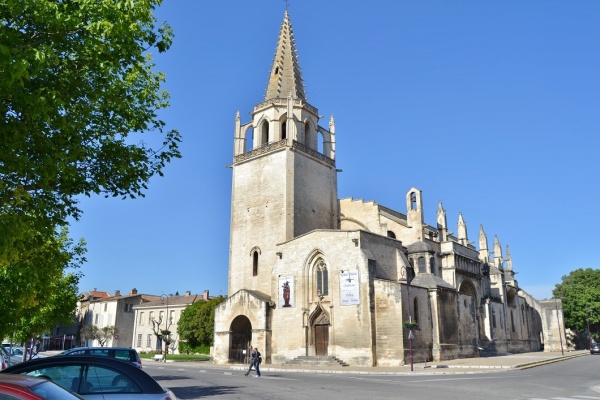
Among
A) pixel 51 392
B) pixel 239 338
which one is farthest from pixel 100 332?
pixel 51 392

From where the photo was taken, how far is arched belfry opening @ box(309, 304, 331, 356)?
35062 mm

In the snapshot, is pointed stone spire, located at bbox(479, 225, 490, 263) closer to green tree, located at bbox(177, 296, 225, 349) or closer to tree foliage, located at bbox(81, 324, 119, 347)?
green tree, located at bbox(177, 296, 225, 349)

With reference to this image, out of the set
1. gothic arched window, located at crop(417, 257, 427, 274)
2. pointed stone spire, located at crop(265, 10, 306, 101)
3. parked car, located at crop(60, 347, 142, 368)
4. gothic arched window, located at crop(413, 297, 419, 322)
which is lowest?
parked car, located at crop(60, 347, 142, 368)

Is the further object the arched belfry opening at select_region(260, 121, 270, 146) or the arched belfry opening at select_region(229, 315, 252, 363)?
the arched belfry opening at select_region(260, 121, 270, 146)

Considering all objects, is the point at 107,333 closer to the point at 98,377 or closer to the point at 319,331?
the point at 319,331

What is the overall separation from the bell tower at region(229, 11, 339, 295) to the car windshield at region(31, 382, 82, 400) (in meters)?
34.2

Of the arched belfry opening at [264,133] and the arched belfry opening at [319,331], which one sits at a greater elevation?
the arched belfry opening at [264,133]

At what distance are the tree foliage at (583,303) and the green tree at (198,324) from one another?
43.7 metres

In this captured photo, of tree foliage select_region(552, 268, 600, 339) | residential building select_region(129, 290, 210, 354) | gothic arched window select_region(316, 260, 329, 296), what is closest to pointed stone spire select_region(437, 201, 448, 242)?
gothic arched window select_region(316, 260, 329, 296)

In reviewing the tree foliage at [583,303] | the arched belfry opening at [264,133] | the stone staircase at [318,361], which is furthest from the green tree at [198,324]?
the tree foliage at [583,303]

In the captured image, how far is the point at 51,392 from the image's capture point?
Result: 183 inches

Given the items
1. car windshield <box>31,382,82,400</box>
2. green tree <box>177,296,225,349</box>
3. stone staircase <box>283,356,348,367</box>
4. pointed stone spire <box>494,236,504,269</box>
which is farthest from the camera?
pointed stone spire <box>494,236,504,269</box>

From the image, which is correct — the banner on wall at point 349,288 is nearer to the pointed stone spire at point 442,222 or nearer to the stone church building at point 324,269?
the stone church building at point 324,269

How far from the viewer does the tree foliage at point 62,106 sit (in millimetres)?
8586
